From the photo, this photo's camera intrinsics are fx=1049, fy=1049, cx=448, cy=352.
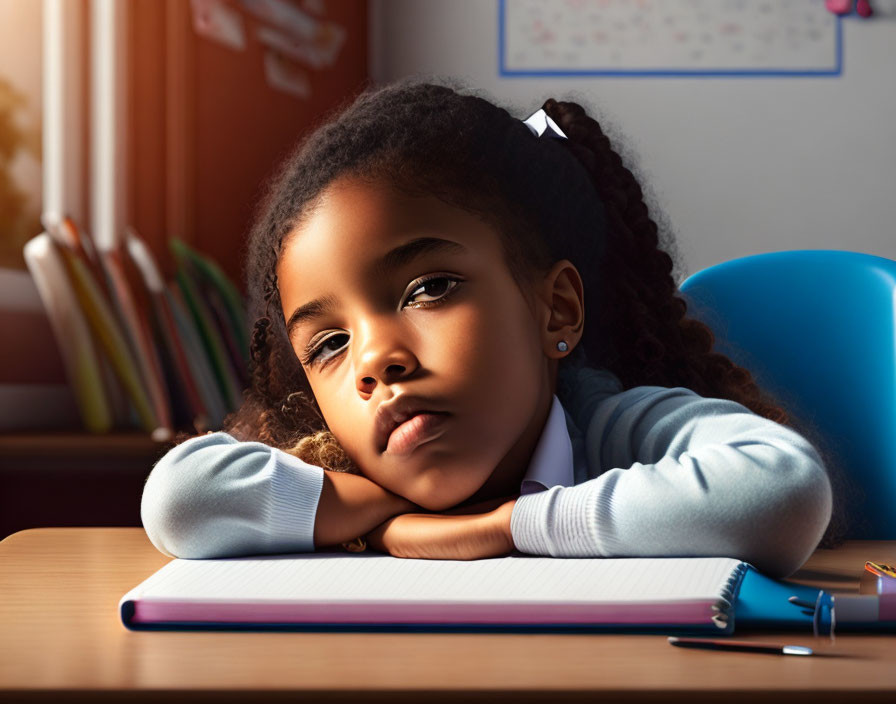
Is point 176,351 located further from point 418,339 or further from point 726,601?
point 726,601

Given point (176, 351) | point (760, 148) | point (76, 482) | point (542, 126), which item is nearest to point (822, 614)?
point (542, 126)

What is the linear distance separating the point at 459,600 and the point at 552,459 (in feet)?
1.02

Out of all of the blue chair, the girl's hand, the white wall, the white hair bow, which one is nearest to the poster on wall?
the white wall

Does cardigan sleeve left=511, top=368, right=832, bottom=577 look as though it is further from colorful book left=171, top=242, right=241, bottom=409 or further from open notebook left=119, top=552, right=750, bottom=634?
colorful book left=171, top=242, right=241, bottom=409

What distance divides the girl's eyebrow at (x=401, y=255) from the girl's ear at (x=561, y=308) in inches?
4.2

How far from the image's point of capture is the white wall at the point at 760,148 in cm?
294

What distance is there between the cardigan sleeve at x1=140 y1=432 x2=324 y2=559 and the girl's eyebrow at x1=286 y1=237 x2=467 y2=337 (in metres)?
0.12

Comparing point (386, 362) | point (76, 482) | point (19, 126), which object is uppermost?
point (19, 126)

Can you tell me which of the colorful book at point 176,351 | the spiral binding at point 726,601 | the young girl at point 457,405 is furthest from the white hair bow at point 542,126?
the colorful book at point 176,351

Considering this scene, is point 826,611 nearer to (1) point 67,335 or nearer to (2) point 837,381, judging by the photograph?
(2) point 837,381

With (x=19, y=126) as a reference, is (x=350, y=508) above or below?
below

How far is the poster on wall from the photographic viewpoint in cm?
295

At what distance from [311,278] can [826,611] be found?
44 centimetres

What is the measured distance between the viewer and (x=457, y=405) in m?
0.73
